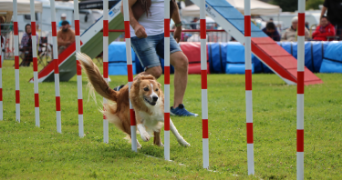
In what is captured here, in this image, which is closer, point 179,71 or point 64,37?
point 179,71

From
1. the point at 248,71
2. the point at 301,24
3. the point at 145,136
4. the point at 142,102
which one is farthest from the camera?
the point at 142,102

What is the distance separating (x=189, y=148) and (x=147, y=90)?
72cm

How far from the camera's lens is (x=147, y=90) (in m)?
3.93

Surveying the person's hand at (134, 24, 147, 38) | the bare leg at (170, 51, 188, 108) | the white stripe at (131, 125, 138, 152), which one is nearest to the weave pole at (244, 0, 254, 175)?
the white stripe at (131, 125, 138, 152)

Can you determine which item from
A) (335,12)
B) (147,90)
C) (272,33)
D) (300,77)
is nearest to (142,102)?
(147,90)

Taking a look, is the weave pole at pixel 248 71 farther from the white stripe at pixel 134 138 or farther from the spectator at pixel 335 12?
the spectator at pixel 335 12

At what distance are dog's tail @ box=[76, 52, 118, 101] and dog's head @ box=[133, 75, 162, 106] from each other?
1.25 feet

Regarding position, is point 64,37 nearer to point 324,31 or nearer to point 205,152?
point 324,31

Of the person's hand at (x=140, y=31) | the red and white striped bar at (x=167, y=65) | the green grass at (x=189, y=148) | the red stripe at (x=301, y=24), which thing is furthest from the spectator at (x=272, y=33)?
the red stripe at (x=301, y=24)

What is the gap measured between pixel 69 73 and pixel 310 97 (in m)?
6.31

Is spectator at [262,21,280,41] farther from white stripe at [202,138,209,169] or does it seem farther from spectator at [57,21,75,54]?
white stripe at [202,138,209,169]

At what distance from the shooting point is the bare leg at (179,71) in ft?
17.1

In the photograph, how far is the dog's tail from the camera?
3.94m

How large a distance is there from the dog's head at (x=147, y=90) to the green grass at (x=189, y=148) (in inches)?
19.5
